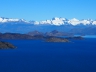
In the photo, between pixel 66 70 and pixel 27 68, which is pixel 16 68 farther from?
pixel 66 70

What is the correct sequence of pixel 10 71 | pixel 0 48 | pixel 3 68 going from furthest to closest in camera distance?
pixel 0 48, pixel 3 68, pixel 10 71

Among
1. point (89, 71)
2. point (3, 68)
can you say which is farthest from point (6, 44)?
point (89, 71)

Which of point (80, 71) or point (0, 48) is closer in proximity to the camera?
point (80, 71)

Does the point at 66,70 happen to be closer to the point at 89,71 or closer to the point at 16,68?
the point at 89,71

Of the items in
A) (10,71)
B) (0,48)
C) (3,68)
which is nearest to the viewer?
(10,71)

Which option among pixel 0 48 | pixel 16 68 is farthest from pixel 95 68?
pixel 0 48

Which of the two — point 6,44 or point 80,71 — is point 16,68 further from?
point 6,44

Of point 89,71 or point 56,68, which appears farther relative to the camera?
point 56,68

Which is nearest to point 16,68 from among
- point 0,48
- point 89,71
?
point 89,71
